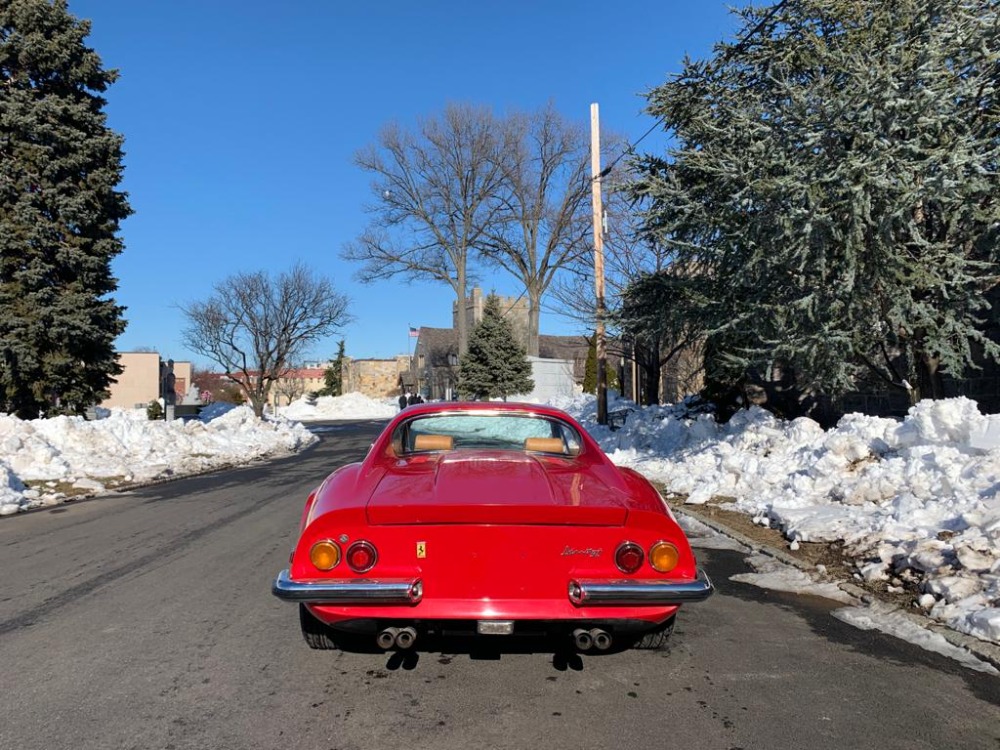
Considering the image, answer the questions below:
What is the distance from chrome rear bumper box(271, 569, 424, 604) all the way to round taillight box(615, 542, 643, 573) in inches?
34.9

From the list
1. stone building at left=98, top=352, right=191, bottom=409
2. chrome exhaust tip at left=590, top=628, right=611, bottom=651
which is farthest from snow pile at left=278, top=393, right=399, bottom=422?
chrome exhaust tip at left=590, top=628, right=611, bottom=651

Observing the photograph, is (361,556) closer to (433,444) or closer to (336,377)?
(433,444)

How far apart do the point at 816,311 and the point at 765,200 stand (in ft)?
5.05

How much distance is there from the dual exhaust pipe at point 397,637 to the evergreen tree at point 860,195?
700cm

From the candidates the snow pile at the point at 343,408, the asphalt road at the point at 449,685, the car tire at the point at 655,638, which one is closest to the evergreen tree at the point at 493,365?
the snow pile at the point at 343,408

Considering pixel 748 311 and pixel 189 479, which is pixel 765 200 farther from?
pixel 189 479

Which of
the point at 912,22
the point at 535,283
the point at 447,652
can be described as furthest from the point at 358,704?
the point at 535,283

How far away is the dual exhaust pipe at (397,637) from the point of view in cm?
316

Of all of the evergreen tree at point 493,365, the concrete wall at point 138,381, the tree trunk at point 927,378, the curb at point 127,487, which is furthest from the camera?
the concrete wall at point 138,381

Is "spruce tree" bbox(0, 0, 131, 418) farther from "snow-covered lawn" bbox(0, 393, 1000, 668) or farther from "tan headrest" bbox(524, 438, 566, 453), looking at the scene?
"tan headrest" bbox(524, 438, 566, 453)

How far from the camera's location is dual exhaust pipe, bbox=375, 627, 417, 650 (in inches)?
124

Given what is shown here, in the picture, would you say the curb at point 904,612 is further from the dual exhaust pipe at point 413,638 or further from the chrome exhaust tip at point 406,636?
the chrome exhaust tip at point 406,636

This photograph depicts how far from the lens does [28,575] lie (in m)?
6.23

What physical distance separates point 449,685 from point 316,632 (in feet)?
2.40
